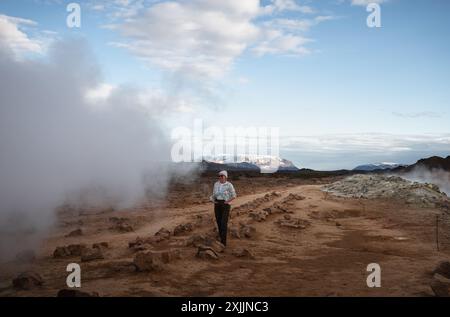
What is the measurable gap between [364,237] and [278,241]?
2.41m

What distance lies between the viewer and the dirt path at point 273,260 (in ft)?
18.8

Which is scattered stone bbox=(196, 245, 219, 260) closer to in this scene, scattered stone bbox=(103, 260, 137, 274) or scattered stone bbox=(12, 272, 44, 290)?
scattered stone bbox=(103, 260, 137, 274)

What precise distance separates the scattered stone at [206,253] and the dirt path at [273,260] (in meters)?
0.11

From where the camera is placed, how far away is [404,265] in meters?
7.17

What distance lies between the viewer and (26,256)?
7.84 m

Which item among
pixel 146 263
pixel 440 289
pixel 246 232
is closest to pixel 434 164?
pixel 246 232

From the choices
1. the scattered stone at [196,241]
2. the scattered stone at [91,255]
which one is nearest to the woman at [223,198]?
the scattered stone at [196,241]

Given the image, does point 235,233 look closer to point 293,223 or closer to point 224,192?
point 224,192

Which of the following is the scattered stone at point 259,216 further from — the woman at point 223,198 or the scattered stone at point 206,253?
the scattered stone at point 206,253

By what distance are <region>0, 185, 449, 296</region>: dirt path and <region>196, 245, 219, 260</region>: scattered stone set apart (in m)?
0.11

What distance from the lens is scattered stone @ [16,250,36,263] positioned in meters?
7.72

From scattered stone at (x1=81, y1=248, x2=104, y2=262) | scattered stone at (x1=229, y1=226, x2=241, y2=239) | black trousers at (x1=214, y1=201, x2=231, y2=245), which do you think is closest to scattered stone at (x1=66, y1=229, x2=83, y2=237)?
scattered stone at (x1=81, y1=248, x2=104, y2=262)
